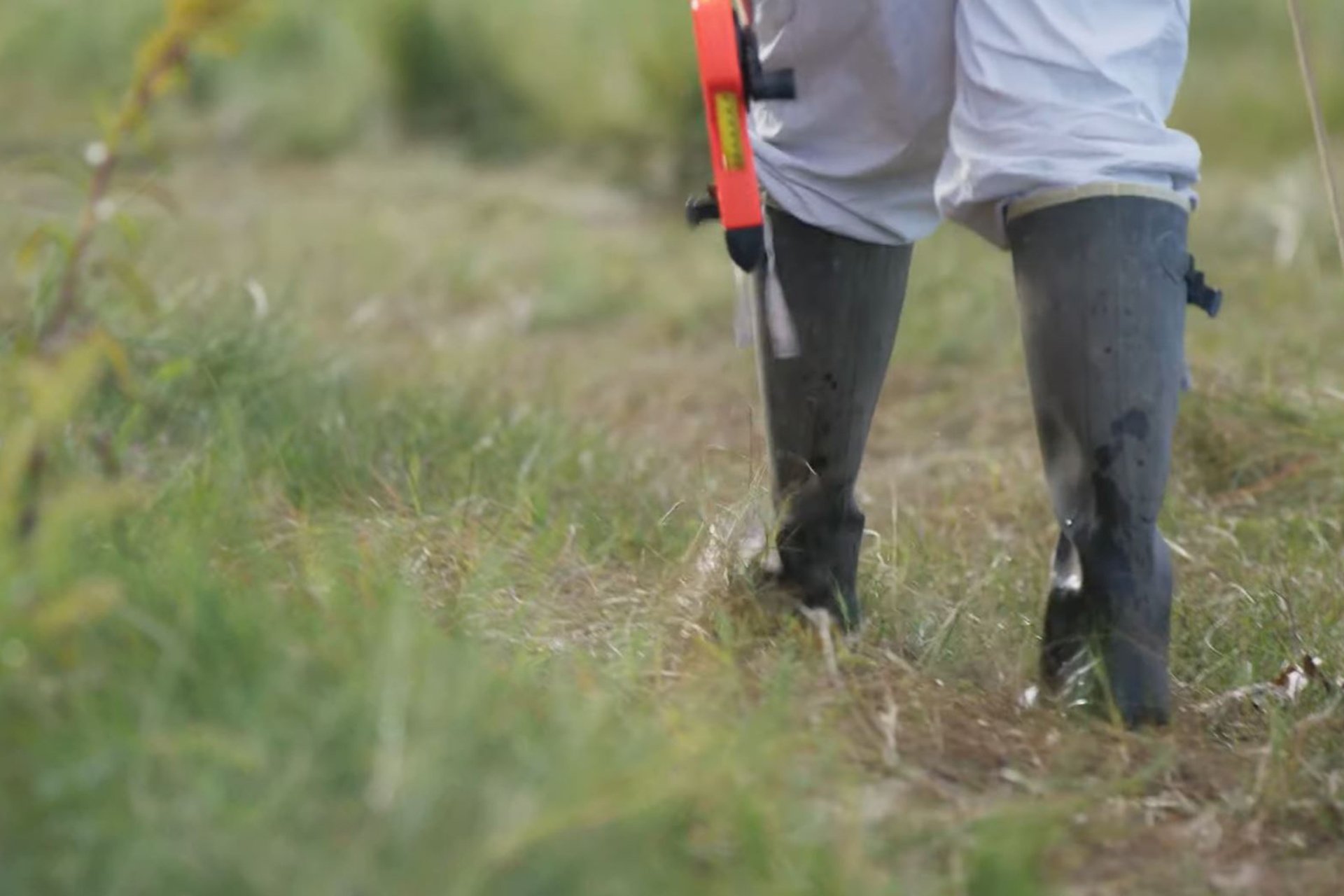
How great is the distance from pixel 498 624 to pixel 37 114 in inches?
189

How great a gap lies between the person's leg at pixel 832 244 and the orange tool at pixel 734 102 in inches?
3.5

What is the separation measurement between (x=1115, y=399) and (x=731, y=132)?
0.41 meters

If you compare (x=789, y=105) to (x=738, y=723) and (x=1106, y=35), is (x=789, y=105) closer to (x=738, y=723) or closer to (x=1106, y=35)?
(x=1106, y=35)

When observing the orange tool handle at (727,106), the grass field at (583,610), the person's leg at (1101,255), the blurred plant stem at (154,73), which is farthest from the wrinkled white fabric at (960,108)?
the blurred plant stem at (154,73)

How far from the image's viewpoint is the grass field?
1.31 metres

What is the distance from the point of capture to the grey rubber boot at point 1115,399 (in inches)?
75.1

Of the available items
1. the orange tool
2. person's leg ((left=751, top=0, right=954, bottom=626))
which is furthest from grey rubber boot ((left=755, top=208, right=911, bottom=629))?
the orange tool

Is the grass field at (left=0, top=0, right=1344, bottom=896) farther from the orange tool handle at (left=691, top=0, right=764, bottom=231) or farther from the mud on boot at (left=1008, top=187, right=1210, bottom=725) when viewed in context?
the orange tool handle at (left=691, top=0, right=764, bottom=231)

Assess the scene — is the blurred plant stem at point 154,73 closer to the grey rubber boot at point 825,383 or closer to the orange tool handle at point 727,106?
the orange tool handle at point 727,106

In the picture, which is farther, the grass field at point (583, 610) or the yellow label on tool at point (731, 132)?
the yellow label on tool at point (731, 132)

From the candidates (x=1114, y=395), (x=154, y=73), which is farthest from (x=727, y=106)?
(x=154, y=73)

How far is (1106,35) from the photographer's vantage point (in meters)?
1.93

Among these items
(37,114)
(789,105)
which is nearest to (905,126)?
(789,105)

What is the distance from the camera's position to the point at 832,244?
2143 mm
